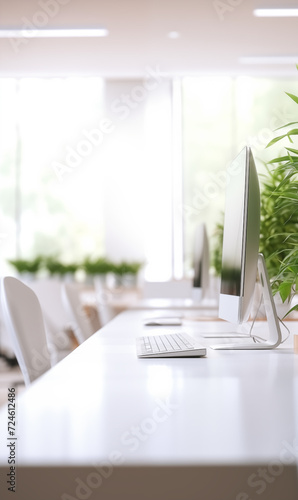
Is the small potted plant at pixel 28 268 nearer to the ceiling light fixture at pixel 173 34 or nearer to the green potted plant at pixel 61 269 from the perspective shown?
the green potted plant at pixel 61 269

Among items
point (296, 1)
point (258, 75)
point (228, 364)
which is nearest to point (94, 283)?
point (296, 1)

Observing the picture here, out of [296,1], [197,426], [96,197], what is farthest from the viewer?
[96,197]

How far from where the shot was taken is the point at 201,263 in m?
3.30

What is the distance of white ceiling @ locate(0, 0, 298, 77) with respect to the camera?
5.65 metres

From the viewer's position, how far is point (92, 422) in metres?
0.89

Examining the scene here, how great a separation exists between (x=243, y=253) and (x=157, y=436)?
0.83 meters

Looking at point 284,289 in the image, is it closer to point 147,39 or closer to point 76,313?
point 76,313

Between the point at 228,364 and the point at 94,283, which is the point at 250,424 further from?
the point at 94,283

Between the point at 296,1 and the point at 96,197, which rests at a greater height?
the point at 296,1

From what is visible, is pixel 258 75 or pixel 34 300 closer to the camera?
pixel 34 300

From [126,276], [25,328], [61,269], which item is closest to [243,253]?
[25,328]

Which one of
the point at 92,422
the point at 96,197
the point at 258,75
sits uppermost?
the point at 258,75

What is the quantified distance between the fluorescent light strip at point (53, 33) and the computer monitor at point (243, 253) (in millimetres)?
4661

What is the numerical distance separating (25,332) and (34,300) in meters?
0.24
